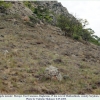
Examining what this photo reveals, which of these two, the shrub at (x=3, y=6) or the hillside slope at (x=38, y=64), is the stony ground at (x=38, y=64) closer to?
the hillside slope at (x=38, y=64)

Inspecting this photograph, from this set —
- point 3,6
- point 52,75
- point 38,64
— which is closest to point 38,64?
point 38,64

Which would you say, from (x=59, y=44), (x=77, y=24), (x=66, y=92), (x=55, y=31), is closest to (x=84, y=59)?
(x=59, y=44)

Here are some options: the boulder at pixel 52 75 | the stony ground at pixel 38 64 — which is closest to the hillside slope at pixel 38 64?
the stony ground at pixel 38 64

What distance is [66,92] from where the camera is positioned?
14.8 meters

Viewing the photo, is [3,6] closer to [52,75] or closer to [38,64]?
[38,64]

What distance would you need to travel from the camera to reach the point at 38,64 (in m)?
18.9

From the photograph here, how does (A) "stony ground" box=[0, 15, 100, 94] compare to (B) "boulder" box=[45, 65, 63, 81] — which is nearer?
(A) "stony ground" box=[0, 15, 100, 94]

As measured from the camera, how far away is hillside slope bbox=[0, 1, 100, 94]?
49.6ft

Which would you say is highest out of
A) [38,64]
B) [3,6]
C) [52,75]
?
[3,6]

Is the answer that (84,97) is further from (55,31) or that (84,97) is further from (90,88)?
(55,31)

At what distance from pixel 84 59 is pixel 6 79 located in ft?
30.9

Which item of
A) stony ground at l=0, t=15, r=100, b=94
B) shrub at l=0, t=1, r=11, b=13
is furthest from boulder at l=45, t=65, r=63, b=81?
shrub at l=0, t=1, r=11, b=13

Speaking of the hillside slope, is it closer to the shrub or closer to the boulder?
the boulder

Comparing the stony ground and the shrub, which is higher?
the shrub
